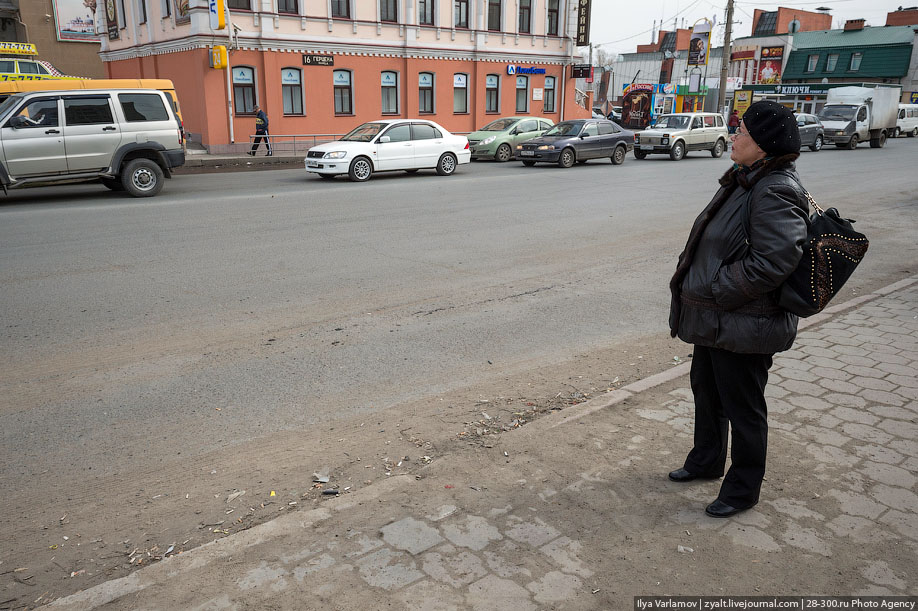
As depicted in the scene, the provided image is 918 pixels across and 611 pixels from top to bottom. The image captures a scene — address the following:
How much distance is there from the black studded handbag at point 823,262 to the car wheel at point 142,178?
14462 millimetres

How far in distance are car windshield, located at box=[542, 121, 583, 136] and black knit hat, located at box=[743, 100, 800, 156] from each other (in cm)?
2152

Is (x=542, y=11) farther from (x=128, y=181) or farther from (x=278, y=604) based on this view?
(x=278, y=604)

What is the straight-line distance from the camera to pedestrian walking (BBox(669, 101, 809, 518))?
2951 millimetres

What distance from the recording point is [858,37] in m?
56.6

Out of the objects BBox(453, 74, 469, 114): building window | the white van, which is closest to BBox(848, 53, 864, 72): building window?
the white van

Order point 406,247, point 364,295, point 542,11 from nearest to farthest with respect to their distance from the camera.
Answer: point 364,295 < point 406,247 < point 542,11

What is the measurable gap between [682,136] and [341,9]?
15104 mm

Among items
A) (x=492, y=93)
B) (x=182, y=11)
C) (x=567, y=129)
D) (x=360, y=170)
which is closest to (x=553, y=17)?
(x=492, y=93)

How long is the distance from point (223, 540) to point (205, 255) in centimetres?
668

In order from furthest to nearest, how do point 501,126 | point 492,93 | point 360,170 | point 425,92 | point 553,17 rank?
point 553,17
point 492,93
point 425,92
point 501,126
point 360,170

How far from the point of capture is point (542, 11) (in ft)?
119

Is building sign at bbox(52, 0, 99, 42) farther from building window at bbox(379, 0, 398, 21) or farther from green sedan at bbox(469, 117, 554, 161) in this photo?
green sedan at bbox(469, 117, 554, 161)

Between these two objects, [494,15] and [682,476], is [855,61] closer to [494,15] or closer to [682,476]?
[494,15]

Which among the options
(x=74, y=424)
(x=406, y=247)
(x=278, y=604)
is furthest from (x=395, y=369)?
(x=406, y=247)
